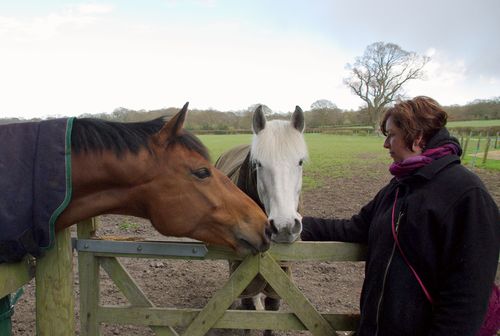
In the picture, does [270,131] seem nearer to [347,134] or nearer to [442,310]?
[442,310]

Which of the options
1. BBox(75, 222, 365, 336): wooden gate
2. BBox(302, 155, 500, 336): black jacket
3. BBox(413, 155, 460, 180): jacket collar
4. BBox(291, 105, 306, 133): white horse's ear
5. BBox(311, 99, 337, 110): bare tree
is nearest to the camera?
BBox(302, 155, 500, 336): black jacket

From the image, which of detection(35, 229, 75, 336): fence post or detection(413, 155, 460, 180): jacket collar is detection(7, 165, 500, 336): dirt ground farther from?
detection(413, 155, 460, 180): jacket collar

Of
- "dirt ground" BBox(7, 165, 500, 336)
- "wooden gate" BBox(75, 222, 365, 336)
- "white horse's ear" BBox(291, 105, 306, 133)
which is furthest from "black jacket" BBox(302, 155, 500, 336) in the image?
"dirt ground" BBox(7, 165, 500, 336)

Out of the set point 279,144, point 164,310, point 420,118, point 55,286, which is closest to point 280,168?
point 279,144

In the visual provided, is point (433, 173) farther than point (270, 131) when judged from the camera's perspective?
No

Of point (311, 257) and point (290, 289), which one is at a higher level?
point (311, 257)

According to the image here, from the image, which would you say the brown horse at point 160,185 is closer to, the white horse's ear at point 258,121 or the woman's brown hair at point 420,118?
the woman's brown hair at point 420,118

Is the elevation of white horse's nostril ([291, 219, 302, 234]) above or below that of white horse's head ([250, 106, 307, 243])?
below

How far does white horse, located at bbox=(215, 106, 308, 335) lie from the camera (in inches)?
97.2

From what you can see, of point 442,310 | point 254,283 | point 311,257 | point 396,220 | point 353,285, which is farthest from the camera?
point 353,285

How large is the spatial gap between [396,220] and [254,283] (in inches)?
63.1

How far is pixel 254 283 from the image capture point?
3.12m

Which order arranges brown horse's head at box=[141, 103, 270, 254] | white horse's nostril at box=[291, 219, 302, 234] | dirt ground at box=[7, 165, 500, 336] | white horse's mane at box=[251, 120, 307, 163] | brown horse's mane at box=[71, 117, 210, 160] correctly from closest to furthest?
brown horse's mane at box=[71, 117, 210, 160] < brown horse's head at box=[141, 103, 270, 254] < white horse's nostril at box=[291, 219, 302, 234] < white horse's mane at box=[251, 120, 307, 163] < dirt ground at box=[7, 165, 500, 336]

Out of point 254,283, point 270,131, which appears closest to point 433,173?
point 270,131
